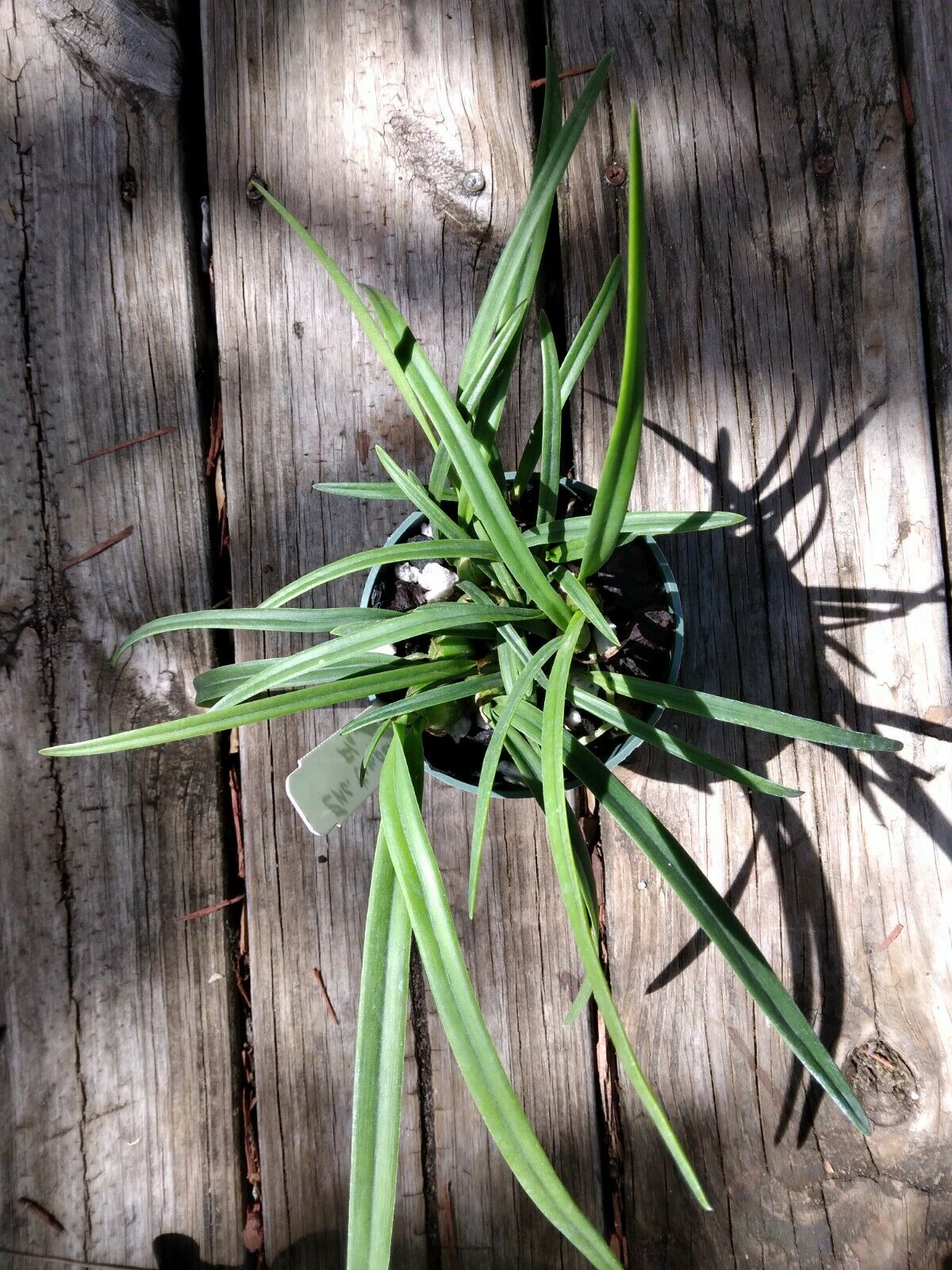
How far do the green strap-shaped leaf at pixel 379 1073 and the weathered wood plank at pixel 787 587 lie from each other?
1.11 feet

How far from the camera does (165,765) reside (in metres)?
0.87

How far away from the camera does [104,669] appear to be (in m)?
0.86

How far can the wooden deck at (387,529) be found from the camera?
0.83 meters

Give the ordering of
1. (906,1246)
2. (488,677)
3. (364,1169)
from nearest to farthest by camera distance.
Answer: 1. (364,1169)
2. (488,677)
3. (906,1246)

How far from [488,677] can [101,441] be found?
1.68ft

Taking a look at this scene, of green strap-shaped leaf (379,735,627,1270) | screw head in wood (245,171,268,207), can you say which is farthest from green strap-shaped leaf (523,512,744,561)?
screw head in wood (245,171,268,207)

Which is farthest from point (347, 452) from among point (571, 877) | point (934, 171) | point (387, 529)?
point (934, 171)

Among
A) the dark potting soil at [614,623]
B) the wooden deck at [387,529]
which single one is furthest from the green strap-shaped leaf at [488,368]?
the wooden deck at [387,529]

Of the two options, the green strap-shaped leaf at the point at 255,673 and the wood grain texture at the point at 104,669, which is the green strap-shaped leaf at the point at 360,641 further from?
the wood grain texture at the point at 104,669

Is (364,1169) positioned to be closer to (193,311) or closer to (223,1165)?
(223,1165)

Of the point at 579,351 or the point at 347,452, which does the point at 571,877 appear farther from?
the point at 347,452

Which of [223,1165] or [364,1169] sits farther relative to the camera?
[223,1165]

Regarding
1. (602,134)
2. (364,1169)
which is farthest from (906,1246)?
(602,134)

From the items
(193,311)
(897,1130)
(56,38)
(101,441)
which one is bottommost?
(897,1130)
